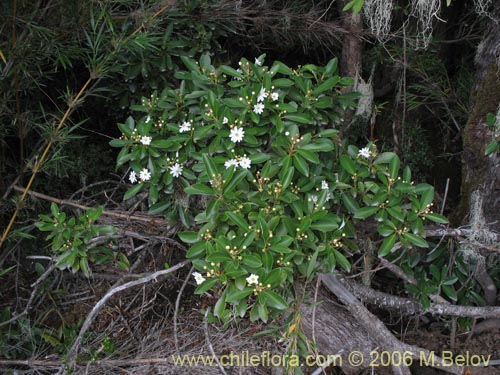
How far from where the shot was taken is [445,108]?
9.96ft

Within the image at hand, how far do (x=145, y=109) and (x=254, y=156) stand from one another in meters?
0.53

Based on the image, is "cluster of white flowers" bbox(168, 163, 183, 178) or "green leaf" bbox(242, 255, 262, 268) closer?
"green leaf" bbox(242, 255, 262, 268)

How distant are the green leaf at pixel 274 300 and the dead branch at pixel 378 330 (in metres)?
0.59

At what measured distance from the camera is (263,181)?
194 cm

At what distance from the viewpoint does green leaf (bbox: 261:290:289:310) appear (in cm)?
180

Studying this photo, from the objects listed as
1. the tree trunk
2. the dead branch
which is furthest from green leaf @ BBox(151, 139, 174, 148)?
the tree trunk

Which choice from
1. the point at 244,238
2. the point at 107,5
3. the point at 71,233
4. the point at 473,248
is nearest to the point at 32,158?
the point at 71,233

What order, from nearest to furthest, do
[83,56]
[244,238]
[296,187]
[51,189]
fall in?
1. [244,238]
2. [296,187]
3. [83,56]
4. [51,189]

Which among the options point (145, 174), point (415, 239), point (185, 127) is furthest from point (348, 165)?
point (145, 174)

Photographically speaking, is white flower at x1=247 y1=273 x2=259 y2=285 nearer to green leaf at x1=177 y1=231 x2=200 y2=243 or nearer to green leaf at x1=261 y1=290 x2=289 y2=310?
green leaf at x1=261 y1=290 x2=289 y2=310

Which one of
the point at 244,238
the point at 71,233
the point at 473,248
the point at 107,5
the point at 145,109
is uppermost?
the point at 107,5

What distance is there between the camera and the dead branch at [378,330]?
2383mm

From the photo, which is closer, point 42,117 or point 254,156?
point 254,156

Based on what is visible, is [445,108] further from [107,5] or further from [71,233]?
[71,233]
